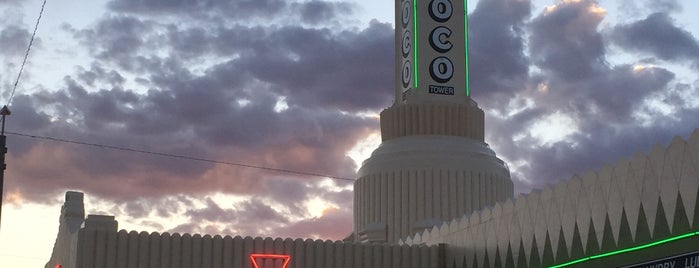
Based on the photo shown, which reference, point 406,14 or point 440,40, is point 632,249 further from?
point 406,14

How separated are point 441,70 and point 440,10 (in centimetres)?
218

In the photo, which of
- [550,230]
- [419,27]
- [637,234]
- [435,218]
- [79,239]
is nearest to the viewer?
[637,234]

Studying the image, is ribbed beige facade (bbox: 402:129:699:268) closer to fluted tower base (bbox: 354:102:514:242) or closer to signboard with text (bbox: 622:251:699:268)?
signboard with text (bbox: 622:251:699:268)

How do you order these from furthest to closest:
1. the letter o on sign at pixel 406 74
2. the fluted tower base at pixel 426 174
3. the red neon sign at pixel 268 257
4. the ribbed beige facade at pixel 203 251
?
1. the letter o on sign at pixel 406 74
2. the fluted tower base at pixel 426 174
3. the red neon sign at pixel 268 257
4. the ribbed beige facade at pixel 203 251

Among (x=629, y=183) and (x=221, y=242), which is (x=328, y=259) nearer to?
(x=221, y=242)

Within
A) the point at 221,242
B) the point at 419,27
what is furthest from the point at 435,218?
the point at 221,242

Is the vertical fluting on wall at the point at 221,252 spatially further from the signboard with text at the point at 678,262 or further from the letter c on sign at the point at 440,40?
the letter c on sign at the point at 440,40

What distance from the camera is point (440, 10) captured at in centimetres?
3672

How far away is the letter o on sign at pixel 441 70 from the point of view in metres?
36.1

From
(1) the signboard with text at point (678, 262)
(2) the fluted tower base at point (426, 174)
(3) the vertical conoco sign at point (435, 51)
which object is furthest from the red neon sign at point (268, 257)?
(3) the vertical conoco sign at point (435, 51)

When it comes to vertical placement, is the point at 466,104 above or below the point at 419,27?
below

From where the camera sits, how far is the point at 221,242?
84.4 ft

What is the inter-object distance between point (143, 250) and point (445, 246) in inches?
315

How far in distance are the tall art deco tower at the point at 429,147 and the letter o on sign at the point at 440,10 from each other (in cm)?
3
